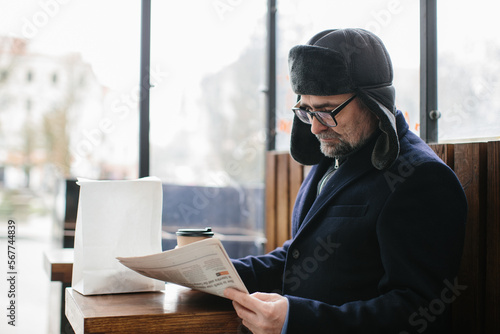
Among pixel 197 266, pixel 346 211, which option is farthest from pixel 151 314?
pixel 346 211

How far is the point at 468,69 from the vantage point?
1841 millimetres

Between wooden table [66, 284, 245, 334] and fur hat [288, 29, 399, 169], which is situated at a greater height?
fur hat [288, 29, 399, 169]

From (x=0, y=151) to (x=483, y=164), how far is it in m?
2.93

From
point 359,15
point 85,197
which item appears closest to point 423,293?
point 85,197

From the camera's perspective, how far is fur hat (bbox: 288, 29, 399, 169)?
55.6 inches

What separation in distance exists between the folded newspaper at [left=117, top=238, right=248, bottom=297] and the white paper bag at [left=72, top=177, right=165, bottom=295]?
0.19m

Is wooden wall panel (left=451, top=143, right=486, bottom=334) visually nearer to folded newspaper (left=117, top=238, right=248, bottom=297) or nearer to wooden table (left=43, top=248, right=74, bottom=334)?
folded newspaper (left=117, top=238, right=248, bottom=297)

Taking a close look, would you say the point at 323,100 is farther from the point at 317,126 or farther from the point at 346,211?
the point at 346,211

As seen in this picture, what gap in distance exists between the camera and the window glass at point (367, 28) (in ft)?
6.92

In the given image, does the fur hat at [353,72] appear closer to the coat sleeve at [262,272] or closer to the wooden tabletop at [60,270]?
the coat sleeve at [262,272]

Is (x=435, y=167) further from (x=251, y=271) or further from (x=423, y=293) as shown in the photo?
(x=251, y=271)

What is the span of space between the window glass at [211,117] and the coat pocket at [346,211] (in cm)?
173

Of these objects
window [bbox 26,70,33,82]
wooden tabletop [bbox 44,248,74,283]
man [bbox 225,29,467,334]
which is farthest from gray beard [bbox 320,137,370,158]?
window [bbox 26,70,33,82]

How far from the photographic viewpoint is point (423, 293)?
1196 millimetres
